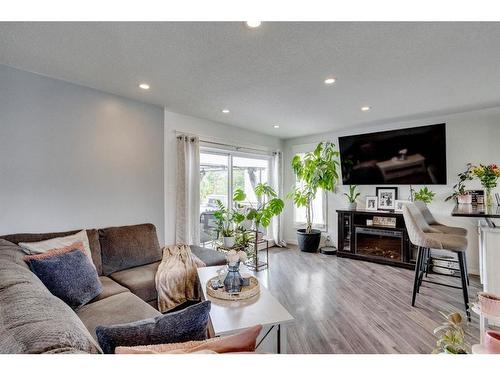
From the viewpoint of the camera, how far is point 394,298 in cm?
290

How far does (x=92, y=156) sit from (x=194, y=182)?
1.43 meters

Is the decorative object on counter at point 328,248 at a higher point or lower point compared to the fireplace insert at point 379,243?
lower

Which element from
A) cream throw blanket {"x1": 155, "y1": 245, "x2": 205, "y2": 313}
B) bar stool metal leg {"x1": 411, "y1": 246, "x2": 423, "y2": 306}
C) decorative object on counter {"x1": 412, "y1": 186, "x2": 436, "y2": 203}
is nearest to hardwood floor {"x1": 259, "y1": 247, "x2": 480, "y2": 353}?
bar stool metal leg {"x1": 411, "y1": 246, "x2": 423, "y2": 306}

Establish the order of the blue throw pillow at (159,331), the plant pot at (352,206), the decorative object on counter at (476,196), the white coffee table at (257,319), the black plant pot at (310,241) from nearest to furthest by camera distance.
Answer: the blue throw pillow at (159,331)
the white coffee table at (257,319)
the decorative object on counter at (476,196)
the plant pot at (352,206)
the black plant pot at (310,241)

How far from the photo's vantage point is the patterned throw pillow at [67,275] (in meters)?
1.79

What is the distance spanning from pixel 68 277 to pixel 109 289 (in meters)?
0.39

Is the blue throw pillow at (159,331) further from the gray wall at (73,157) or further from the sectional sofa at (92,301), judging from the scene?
the gray wall at (73,157)

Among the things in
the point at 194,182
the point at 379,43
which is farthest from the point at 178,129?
the point at 379,43

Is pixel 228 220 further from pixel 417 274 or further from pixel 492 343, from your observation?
pixel 492 343

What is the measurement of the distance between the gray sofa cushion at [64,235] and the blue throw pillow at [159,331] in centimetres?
196

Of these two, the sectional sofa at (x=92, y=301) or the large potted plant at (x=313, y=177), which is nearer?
the sectional sofa at (x=92, y=301)

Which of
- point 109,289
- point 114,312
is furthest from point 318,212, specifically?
point 114,312

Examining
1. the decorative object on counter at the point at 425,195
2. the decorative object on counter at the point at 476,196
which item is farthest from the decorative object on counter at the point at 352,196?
the decorative object on counter at the point at 476,196
